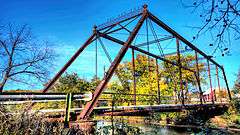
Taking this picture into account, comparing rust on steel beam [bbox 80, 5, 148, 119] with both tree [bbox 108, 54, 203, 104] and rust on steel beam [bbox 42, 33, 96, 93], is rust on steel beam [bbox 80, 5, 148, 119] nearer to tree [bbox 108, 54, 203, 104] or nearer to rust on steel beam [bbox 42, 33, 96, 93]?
rust on steel beam [bbox 42, 33, 96, 93]

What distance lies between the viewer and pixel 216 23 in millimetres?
2539

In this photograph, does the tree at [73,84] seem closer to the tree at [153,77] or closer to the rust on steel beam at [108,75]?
the tree at [153,77]

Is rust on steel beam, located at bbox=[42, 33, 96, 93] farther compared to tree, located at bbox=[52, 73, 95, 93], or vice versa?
tree, located at bbox=[52, 73, 95, 93]

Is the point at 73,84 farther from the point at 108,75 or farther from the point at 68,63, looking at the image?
the point at 108,75

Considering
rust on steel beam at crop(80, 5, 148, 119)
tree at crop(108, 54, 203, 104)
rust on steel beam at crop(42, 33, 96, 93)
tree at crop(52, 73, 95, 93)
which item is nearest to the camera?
rust on steel beam at crop(80, 5, 148, 119)

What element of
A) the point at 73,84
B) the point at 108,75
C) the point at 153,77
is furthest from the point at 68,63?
the point at 153,77

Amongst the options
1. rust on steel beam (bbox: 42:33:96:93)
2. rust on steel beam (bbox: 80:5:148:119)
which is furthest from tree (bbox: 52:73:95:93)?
rust on steel beam (bbox: 80:5:148:119)

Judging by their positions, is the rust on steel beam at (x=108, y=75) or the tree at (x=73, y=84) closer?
the rust on steel beam at (x=108, y=75)

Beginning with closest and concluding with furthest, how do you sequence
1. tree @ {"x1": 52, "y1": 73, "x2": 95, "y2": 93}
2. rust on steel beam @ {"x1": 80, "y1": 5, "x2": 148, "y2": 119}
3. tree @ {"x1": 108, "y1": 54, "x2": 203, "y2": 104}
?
1. rust on steel beam @ {"x1": 80, "y1": 5, "x2": 148, "y2": 119}
2. tree @ {"x1": 52, "y1": 73, "x2": 95, "y2": 93}
3. tree @ {"x1": 108, "y1": 54, "x2": 203, "y2": 104}

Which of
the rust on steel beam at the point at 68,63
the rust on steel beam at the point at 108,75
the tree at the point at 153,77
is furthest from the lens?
the tree at the point at 153,77

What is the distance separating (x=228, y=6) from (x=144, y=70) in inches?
1649

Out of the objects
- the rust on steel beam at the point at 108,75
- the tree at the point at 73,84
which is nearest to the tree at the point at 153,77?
the tree at the point at 73,84

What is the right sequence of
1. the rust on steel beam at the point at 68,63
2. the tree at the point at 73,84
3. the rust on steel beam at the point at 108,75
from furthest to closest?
the tree at the point at 73,84 < the rust on steel beam at the point at 68,63 < the rust on steel beam at the point at 108,75

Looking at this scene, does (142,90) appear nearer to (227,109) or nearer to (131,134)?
(227,109)
